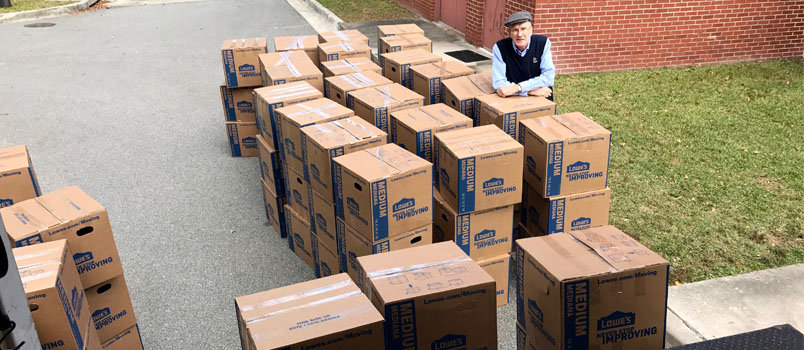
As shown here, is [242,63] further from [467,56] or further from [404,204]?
[467,56]

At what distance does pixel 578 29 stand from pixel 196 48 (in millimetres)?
7429

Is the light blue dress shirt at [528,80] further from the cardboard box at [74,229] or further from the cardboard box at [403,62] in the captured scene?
the cardboard box at [74,229]

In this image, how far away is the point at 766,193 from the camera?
6055 millimetres

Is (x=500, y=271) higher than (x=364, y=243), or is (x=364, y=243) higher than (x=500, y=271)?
(x=364, y=243)

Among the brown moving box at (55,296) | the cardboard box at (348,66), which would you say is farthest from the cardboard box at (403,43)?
the brown moving box at (55,296)

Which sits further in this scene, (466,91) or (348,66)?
(348,66)

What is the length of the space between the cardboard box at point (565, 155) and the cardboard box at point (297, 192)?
5.74 ft

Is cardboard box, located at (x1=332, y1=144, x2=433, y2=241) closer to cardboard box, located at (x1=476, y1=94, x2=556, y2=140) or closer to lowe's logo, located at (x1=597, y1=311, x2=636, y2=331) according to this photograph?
cardboard box, located at (x1=476, y1=94, x2=556, y2=140)

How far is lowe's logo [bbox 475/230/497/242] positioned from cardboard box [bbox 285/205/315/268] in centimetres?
138

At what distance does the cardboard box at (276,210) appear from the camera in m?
5.67

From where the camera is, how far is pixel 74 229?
12.2ft

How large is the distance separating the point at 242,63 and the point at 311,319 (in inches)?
199

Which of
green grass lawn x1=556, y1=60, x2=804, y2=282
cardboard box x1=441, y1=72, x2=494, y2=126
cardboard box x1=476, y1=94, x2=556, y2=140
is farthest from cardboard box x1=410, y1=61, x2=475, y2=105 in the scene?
green grass lawn x1=556, y1=60, x2=804, y2=282

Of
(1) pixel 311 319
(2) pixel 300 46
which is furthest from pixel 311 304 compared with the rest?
(2) pixel 300 46
